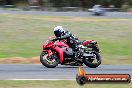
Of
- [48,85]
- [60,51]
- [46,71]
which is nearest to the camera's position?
[48,85]

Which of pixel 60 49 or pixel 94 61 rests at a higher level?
pixel 60 49

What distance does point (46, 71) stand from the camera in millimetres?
16531

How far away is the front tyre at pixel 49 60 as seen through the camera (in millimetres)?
17562

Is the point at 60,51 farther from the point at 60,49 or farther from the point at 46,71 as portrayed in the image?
the point at 46,71

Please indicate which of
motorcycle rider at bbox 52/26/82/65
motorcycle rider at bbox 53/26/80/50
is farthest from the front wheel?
motorcycle rider at bbox 53/26/80/50

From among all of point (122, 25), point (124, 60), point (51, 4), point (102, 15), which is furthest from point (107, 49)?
point (51, 4)

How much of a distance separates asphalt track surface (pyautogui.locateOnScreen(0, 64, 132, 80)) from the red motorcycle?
25cm

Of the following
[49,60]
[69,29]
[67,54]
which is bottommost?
[69,29]

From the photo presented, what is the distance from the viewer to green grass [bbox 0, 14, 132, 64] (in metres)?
23.9

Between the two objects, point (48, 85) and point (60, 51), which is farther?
point (60, 51)

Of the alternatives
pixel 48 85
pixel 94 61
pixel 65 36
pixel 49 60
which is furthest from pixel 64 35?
pixel 48 85

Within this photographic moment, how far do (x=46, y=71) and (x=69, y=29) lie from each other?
17227 millimetres

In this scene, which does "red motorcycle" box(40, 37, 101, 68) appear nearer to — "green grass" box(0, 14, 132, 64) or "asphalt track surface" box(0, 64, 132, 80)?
"asphalt track surface" box(0, 64, 132, 80)

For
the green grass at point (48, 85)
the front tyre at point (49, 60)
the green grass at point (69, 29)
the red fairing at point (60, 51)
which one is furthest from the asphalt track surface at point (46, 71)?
the green grass at point (69, 29)
